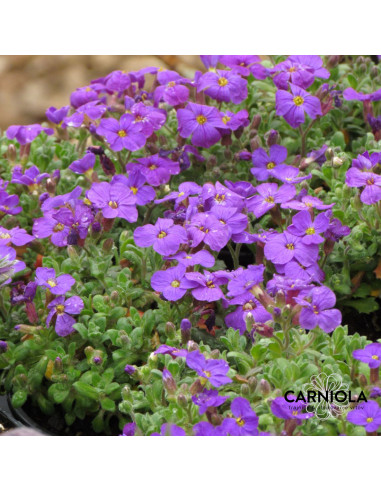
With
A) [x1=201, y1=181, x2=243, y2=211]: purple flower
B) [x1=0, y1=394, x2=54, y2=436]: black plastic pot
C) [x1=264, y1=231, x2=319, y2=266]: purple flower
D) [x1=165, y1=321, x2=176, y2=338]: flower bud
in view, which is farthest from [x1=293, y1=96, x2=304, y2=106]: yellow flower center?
[x1=0, y1=394, x2=54, y2=436]: black plastic pot

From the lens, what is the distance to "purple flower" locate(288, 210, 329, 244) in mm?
1933

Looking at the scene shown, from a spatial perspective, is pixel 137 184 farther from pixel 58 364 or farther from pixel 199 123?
pixel 58 364

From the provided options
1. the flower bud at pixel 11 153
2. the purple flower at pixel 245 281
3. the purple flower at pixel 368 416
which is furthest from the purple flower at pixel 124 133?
the purple flower at pixel 368 416

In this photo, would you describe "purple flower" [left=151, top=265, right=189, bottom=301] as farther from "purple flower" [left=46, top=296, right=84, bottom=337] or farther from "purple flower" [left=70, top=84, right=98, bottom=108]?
"purple flower" [left=70, top=84, right=98, bottom=108]

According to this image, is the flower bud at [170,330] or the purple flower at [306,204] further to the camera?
the purple flower at [306,204]

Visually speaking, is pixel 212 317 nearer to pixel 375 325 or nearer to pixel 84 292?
pixel 84 292

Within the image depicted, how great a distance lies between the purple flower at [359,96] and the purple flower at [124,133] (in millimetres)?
722

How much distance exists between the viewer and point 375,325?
7.28 ft

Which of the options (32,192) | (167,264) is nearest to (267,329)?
(167,264)

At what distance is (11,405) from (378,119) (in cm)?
150

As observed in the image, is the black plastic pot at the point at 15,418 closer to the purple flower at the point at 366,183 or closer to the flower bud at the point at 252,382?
the flower bud at the point at 252,382

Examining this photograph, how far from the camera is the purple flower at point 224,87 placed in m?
2.35

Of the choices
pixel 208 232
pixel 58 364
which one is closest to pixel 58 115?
pixel 208 232

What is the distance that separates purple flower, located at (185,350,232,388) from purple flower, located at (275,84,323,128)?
3.30 ft
